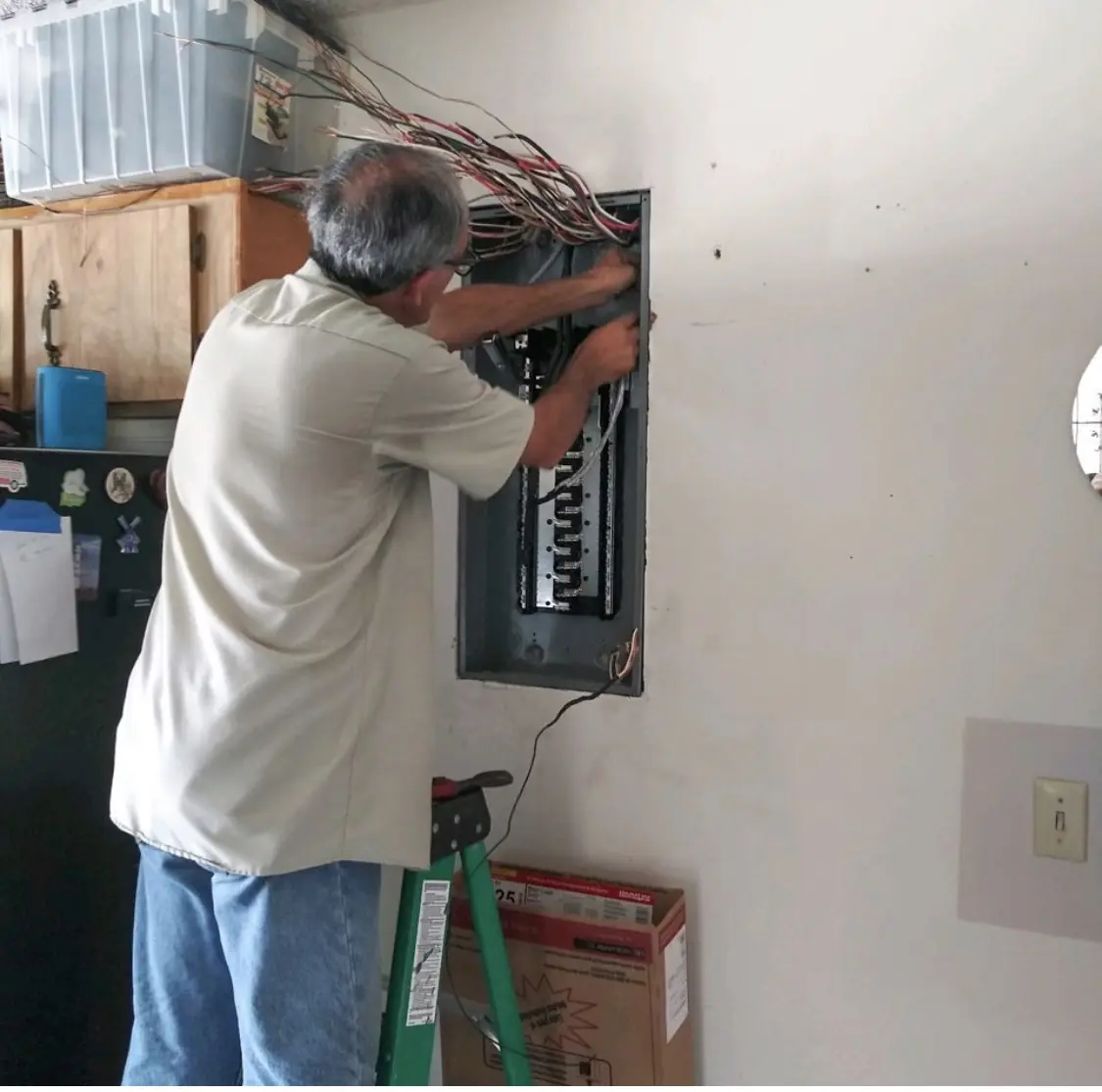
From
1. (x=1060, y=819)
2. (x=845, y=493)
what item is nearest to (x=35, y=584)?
(x=845, y=493)

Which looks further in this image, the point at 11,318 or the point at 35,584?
the point at 11,318

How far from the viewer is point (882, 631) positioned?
138 cm

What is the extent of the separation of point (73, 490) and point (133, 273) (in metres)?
0.45

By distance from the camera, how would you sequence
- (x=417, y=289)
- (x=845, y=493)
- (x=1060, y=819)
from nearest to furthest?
(x=417, y=289), (x=1060, y=819), (x=845, y=493)

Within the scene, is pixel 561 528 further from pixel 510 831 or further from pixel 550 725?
pixel 510 831

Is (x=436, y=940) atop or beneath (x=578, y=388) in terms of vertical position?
beneath

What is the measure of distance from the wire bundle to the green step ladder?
2.87ft

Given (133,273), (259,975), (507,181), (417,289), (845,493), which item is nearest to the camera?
(259,975)

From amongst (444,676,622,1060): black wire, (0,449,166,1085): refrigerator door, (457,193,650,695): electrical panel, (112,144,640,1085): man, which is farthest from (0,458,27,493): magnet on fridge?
(444,676,622,1060): black wire

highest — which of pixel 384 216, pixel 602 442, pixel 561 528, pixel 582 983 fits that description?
pixel 384 216

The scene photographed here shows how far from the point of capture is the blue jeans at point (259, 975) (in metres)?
1.05

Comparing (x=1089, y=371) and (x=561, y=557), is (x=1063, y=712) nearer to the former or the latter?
(x=1089, y=371)

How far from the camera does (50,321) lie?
1685 millimetres

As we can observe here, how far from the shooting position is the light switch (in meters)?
1.28
